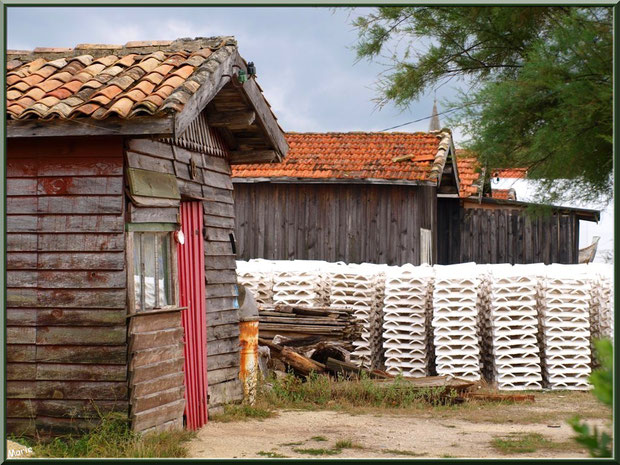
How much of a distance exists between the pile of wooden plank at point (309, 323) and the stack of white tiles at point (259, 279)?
0.86 m

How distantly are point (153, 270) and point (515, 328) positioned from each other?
7.64 m

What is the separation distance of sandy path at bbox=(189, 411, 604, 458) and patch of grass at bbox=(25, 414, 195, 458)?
0.45m

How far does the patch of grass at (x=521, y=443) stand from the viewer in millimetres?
8961

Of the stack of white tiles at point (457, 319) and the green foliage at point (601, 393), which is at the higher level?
the green foliage at point (601, 393)

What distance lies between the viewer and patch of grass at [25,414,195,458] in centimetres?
731

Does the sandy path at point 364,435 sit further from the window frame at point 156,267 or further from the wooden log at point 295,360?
the wooden log at point 295,360

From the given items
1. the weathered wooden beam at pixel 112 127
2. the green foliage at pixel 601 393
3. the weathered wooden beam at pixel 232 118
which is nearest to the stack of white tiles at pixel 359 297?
the weathered wooden beam at pixel 232 118

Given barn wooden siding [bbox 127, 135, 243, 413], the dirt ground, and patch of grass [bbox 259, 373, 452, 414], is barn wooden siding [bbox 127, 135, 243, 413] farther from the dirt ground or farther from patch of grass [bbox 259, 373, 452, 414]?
patch of grass [bbox 259, 373, 452, 414]

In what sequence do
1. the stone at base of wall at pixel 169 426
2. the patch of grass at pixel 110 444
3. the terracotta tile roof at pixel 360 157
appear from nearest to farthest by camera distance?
the patch of grass at pixel 110 444 < the stone at base of wall at pixel 169 426 < the terracotta tile roof at pixel 360 157

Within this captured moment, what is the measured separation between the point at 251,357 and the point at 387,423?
6.80ft

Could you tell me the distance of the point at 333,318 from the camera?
13750mm

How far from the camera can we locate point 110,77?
334 inches

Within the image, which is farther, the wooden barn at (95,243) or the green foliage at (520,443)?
the green foliage at (520,443)

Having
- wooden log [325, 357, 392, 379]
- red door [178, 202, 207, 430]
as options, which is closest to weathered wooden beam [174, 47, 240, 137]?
red door [178, 202, 207, 430]
